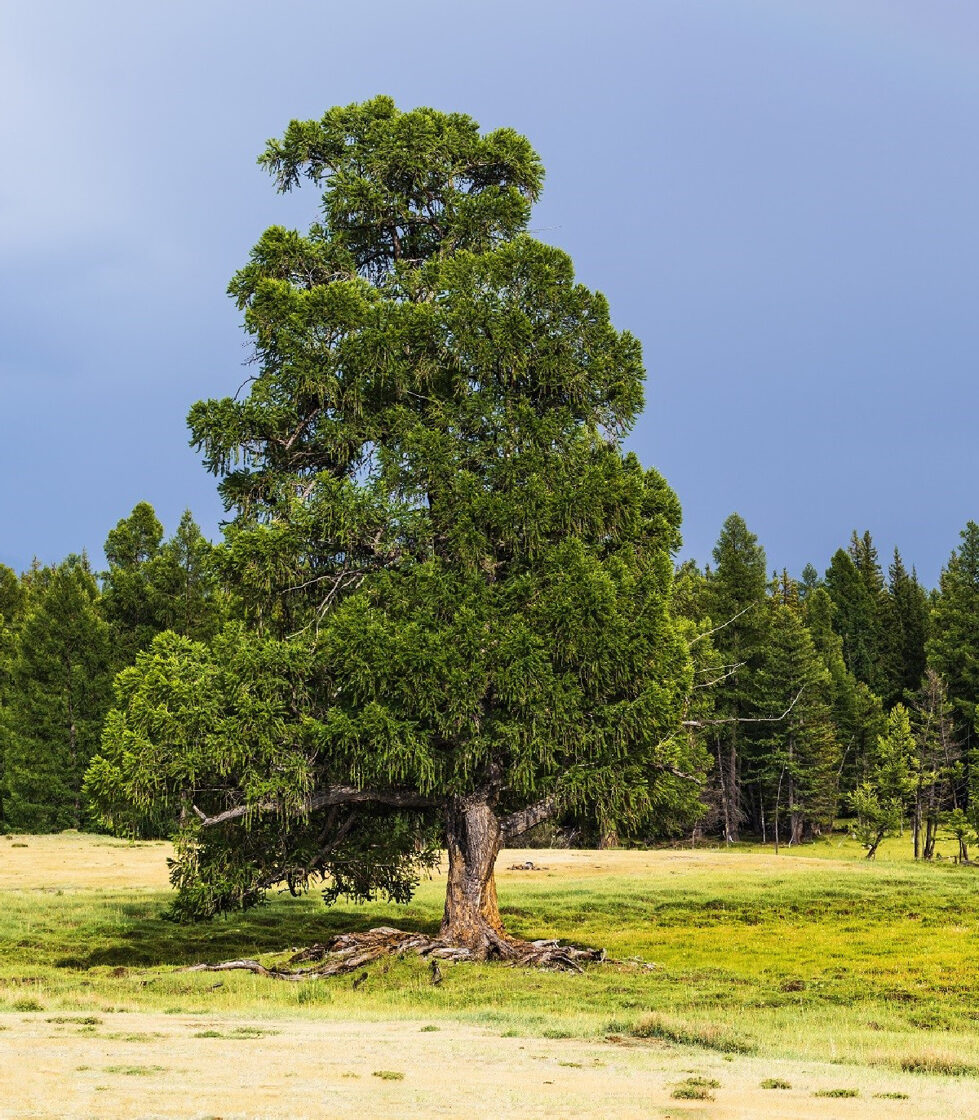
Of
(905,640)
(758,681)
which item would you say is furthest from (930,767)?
(905,640)

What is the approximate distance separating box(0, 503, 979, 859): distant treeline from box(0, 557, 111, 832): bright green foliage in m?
0.08

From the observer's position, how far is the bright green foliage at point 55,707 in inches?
2279

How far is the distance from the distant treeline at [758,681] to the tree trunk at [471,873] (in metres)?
3.35

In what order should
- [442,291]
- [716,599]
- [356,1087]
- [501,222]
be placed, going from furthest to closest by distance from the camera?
[716,599] < [501,222] < [442,291] < [356,1087]

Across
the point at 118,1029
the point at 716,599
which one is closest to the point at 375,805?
the point at 118,1029

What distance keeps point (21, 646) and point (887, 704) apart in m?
68.3

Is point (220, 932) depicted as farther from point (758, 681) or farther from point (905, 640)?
point (905, 640)

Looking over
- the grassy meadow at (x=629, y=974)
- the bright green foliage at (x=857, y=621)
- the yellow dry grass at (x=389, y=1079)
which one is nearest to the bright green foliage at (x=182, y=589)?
the grassy meadow at (x=629, y=974)

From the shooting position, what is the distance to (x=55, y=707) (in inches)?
2315

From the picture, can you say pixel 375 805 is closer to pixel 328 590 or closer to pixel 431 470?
pixel 328 590

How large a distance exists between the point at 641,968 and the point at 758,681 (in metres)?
57.9

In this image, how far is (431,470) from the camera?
19922 millimetres

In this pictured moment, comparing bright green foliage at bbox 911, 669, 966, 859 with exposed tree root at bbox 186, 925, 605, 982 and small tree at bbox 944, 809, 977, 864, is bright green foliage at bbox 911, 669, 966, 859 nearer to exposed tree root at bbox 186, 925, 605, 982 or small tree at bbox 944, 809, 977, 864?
small tree at bbox 944, 809, 977, 864

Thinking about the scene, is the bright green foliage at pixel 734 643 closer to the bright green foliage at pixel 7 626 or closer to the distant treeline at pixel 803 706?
the distant treeline at pixel 803 706
